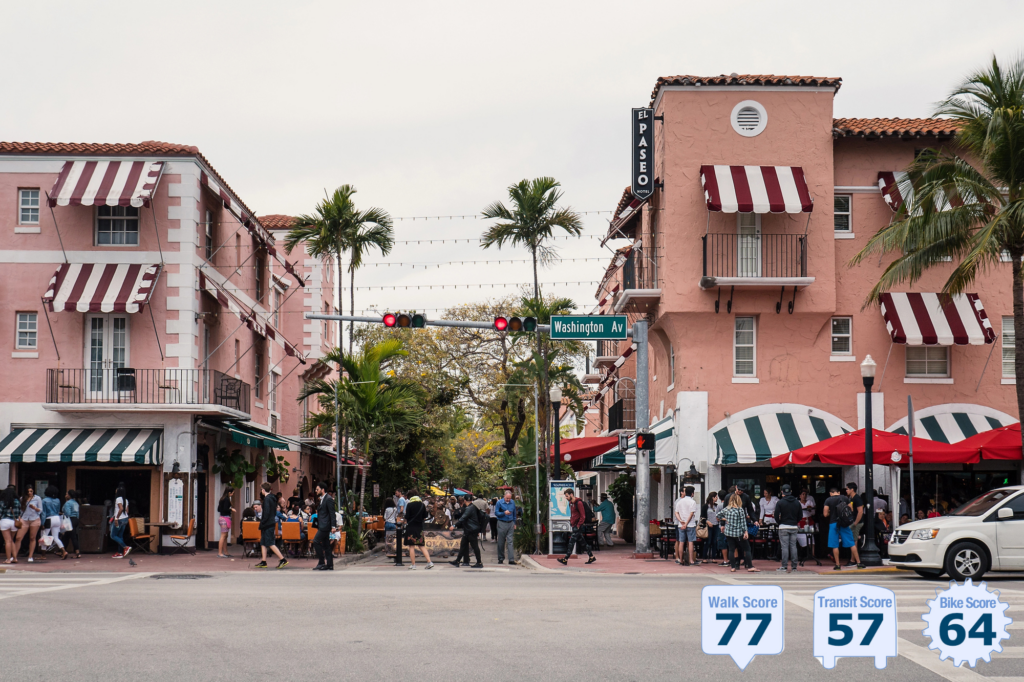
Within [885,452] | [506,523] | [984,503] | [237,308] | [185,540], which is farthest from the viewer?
[237,308]

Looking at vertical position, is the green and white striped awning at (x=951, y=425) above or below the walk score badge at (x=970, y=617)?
above

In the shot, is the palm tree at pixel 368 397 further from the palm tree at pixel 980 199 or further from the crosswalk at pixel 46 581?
the palm tree at pixel 980 199

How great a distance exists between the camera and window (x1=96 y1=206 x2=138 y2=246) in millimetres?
28391

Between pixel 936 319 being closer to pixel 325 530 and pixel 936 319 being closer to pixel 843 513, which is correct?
pixel 843 513

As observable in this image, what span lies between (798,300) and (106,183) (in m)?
17.9

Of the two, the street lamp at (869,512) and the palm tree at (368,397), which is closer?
the street lamp at (869,512)

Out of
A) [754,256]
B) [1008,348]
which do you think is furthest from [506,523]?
[1008,348]

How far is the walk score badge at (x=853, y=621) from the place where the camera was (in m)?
5.45

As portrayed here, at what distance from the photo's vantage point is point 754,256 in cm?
2838

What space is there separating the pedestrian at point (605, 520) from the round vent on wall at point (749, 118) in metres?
11.1

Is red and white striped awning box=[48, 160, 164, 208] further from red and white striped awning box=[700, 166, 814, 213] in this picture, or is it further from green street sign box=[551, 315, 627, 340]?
red and white striped awning box=[700, 166, 814, 213]

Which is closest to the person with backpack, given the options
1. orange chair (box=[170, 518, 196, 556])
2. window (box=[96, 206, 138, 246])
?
orange chair (box=[170, 518, 196, 556])

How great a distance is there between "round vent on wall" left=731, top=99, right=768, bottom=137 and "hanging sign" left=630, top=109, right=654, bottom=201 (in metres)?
2.19

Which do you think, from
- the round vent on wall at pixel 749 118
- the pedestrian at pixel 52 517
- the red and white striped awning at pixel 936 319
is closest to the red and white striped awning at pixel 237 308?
the pedestrian at pixel 52 517
